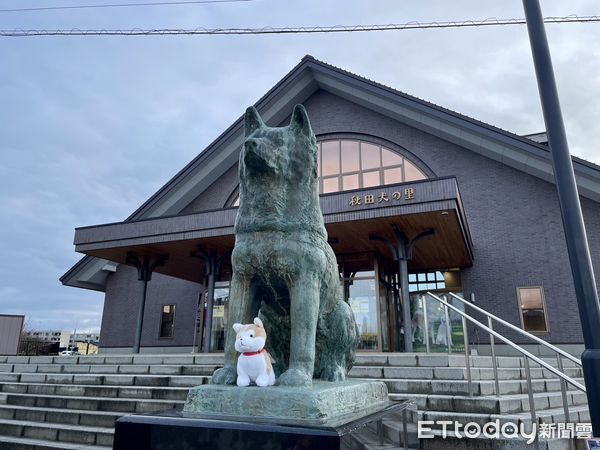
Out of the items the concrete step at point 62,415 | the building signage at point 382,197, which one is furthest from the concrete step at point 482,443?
the building signage at point 382,197

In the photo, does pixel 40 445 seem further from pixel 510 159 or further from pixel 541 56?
pixel 510 159

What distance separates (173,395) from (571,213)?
560 centimetres

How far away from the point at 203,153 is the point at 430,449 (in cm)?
1538

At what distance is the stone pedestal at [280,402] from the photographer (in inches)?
72.6

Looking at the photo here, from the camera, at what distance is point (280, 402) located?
6.25ft

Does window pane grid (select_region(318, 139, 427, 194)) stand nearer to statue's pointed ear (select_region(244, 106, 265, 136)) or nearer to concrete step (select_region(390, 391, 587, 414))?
concrete step (select_region(390, 391, 587, 414))

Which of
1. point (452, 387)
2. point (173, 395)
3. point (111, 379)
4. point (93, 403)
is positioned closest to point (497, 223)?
point (452, 387)

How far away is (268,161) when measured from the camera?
229 cm

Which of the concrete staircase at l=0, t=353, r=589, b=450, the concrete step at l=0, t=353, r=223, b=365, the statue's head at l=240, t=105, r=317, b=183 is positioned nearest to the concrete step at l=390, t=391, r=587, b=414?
the concrete staircase at l=0, t=353, r=589, b=450

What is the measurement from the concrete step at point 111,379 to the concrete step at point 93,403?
62 cm

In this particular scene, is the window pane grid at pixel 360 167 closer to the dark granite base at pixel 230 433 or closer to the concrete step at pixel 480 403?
the concrete step at pixel 480 403

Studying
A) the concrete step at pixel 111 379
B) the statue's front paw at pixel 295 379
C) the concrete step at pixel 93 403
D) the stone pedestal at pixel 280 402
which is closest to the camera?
the stone pedestal at pixel 280 402

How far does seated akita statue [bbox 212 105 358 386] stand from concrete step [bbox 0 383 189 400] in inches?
166

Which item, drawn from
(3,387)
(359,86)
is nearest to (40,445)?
(3,387)
